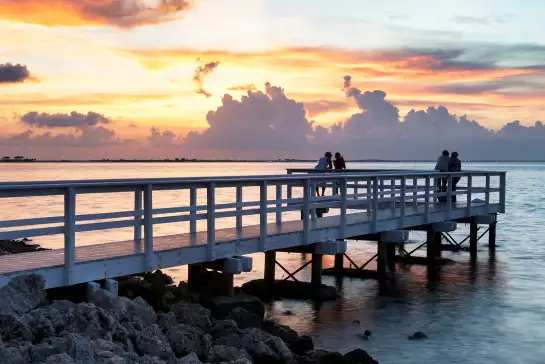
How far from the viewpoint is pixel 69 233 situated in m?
9.71

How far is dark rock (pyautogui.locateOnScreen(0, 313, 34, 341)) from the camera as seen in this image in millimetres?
A: 8062

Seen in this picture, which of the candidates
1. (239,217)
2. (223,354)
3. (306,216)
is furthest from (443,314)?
(223,354)

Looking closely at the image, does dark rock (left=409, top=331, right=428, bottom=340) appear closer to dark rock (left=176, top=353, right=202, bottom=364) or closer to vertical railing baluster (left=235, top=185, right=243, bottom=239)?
vertical railing baluster (left=235, top=185, right=243, bottom=239)

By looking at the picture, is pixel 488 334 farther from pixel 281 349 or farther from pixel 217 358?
pixel 217 358

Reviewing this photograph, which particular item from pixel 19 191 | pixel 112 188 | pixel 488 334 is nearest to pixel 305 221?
pixel 488 334

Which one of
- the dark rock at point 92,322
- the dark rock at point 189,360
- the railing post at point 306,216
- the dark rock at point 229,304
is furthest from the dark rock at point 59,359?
the railing post at point 306,216

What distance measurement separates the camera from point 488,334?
599 inches

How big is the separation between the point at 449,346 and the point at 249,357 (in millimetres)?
5299

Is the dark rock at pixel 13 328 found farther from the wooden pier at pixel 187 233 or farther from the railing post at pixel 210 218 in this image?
the railing post at pixel 210 218

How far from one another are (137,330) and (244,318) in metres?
3.00

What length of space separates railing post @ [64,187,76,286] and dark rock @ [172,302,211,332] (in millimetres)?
1859

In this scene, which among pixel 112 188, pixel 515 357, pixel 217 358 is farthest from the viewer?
pixel 515 357

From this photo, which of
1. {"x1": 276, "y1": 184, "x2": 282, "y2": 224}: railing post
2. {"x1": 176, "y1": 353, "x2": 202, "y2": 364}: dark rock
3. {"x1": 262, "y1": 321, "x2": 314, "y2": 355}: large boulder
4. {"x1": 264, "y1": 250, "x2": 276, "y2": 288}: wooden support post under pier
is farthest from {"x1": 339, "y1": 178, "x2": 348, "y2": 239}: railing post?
{"x1": 176, "y1": 353, "x2": 202, "y2": 364}: dark rock

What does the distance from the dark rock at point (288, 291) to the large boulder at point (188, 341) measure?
264 inches
